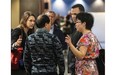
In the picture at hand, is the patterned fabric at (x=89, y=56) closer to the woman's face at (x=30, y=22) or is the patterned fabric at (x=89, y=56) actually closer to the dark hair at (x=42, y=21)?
the dark hair at (x=42, y=21)

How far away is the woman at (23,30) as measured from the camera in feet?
6.45

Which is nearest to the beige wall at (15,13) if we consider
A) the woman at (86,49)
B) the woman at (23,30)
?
the woman at (23,30)

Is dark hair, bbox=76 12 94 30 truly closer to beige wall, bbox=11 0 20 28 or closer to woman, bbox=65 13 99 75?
woman, bbox=65 13 99 75

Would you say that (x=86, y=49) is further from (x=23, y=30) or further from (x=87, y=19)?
(x=23, y=30)

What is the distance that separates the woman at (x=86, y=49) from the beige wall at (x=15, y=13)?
0.31 metres

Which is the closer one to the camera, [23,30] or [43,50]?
[43,50]

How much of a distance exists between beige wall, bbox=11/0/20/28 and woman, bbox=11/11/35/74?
5cm

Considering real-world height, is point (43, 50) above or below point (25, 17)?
below

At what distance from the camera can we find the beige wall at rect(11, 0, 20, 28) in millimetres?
1814

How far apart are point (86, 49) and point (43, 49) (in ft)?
0.81

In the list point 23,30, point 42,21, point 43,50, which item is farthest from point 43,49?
point 23,30

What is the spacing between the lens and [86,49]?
1.74m

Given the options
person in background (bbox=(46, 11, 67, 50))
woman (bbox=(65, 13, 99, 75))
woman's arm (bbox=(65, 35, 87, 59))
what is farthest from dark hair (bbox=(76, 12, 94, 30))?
person in background (bbox=(46, 11, 67, 50))
